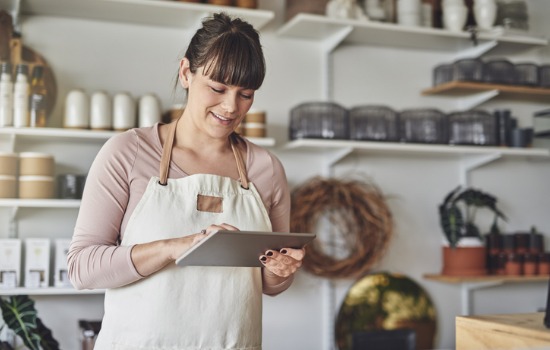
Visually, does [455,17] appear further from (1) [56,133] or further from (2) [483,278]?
(1) [56,133]

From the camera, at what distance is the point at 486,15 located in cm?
321

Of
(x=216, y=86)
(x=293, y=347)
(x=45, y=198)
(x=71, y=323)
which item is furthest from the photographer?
(x=293, y=347)

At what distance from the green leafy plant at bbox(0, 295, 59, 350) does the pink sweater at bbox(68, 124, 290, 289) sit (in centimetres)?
104

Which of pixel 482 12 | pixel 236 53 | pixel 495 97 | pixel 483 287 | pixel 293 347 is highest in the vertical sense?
pixel 482 12

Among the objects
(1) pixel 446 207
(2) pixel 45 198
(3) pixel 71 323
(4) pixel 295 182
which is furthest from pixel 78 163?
(1) pixel 446 207

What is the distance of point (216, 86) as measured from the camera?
1.47 m

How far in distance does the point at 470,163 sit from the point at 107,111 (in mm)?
1704

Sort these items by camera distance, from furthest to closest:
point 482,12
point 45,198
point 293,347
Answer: point 482,12
point 293,347
point 45,198

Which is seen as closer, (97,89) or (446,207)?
(97,89)

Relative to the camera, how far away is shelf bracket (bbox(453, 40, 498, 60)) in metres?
3.20

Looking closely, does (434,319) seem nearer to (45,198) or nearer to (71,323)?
(71,323)

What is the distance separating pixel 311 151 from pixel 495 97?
996mm

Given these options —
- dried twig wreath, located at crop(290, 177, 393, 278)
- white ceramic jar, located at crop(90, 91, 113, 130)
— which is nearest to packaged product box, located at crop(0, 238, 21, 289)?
white ceramic jar, located at crop(90, 91, 113, 130)

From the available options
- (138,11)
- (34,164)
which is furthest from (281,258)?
(138,11)
